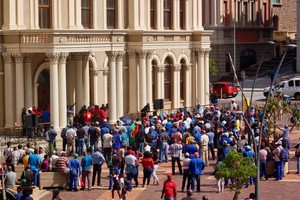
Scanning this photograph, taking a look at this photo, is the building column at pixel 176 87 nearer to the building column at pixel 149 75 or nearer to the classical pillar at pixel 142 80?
the building column at pixel 149 75

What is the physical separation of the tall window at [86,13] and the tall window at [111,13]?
2.08 m

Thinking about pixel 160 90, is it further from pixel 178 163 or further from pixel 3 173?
pixel 3 173

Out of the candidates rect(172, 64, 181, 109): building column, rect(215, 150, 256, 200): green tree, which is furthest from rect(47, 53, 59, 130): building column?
rect(215, 150, 256, 200): green tree

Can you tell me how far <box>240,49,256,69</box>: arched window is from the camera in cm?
9006

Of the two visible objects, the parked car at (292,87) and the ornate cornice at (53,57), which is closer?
the ornate cornice at (53,57)

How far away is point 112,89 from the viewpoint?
4912 centimetres

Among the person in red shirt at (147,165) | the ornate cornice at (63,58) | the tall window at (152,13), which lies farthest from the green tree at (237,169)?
the tall window at (152,13)

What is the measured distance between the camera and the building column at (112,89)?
4878cm

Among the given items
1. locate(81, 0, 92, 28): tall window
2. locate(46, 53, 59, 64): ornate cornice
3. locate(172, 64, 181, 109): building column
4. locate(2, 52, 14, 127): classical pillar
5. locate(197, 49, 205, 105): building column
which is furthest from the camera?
locate(197, 49, 205, 105): building column

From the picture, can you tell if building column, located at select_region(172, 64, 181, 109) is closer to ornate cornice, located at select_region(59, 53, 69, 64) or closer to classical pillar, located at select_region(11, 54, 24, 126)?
ornate cornice, located at select_region(59, 53, 69, 64)

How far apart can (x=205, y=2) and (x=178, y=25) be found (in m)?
28.1

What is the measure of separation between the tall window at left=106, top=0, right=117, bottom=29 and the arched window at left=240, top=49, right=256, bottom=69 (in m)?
39.5

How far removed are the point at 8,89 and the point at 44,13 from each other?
396 centimetres

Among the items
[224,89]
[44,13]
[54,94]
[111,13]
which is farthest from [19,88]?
[224,89]
